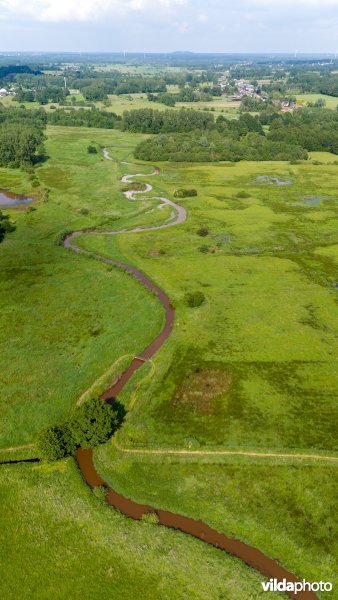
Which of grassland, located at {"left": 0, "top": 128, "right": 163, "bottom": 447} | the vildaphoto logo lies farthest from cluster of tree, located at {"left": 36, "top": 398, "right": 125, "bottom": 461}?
the vildaphoto logo

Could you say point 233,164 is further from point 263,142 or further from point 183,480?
point 183,480

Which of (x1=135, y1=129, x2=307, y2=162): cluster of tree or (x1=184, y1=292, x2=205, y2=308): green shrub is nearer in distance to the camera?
(x1=184, y1=292, x2=205, y2=308): green shrub

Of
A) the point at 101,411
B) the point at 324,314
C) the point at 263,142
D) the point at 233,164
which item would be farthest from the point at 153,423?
the point at 263,142

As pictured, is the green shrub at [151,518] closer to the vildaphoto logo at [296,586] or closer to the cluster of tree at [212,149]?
the vildaphoto logo at [296,586]

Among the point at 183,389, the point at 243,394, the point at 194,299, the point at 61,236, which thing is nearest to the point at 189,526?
the point at 183,389

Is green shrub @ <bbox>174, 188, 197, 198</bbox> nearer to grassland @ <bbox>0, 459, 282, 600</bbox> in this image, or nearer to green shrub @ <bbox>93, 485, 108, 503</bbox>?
green shrub @ <bbox>93, 485, 108, 503</bbox>

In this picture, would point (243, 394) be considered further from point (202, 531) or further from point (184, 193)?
point (184, 193)
